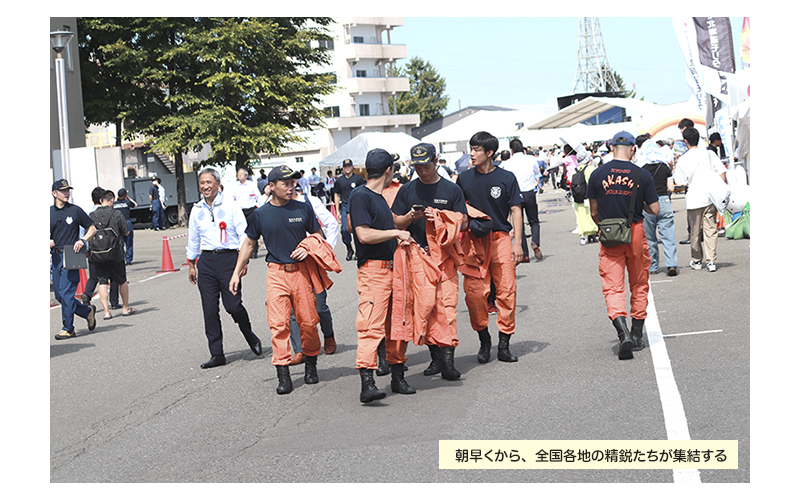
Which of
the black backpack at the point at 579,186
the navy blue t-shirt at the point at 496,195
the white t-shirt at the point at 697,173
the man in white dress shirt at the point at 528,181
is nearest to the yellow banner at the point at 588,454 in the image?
the navy blue t-shirt at the point at 496,195

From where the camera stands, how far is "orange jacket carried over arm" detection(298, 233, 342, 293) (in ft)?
22.5

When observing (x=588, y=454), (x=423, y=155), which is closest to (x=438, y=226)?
(x=423, y=155)

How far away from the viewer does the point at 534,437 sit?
204 inches

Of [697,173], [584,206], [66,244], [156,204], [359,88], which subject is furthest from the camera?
[359,88]

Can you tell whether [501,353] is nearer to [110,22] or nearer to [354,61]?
[110,22]

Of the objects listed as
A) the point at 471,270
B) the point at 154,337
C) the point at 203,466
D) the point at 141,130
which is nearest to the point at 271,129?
the point at 141,130

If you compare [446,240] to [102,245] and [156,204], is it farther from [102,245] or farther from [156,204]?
[156,204]

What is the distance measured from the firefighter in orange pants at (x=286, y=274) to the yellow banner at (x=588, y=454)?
7.96ft

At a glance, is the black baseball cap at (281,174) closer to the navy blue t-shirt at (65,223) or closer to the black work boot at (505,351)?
the black work boot at (505,351)

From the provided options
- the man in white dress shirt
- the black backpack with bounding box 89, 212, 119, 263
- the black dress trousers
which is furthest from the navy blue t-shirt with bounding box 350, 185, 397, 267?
the man in white dress shirt

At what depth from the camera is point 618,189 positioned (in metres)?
7.36

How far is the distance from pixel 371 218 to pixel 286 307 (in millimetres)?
1126

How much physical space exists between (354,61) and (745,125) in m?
61.6

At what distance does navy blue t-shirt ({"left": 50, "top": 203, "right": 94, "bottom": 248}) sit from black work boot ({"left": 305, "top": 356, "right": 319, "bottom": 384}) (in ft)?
16.9
